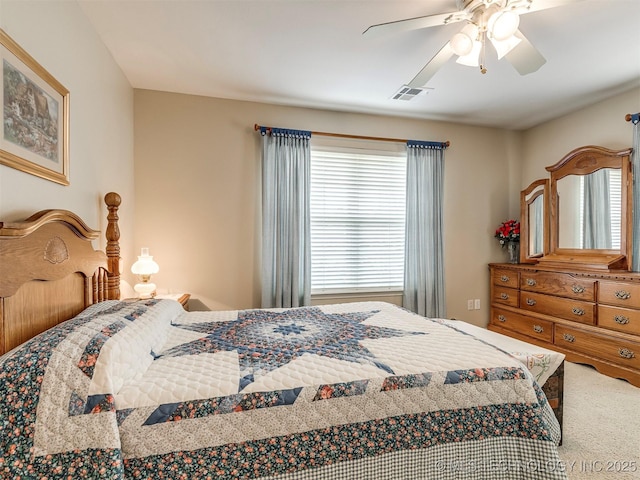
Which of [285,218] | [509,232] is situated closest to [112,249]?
[285,218]

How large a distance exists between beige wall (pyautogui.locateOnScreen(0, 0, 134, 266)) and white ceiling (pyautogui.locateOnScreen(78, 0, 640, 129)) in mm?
210

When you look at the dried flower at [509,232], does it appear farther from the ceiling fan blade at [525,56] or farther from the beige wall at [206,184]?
the ceiling fan blade at [525,56]

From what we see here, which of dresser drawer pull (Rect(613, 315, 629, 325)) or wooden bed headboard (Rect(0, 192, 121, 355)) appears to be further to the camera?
dresser drawer pull (Rect(613, 315, 629, 325))

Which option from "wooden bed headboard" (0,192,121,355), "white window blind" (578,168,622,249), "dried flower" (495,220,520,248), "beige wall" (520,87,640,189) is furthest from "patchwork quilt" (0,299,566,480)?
"beige wall" (520,87,640,189)

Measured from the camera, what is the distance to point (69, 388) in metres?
1.00

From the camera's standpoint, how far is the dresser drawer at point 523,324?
3.25 m

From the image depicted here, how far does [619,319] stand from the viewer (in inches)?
105

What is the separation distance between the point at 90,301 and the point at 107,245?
463 mm

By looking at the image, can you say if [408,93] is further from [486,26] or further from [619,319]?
[619,319]

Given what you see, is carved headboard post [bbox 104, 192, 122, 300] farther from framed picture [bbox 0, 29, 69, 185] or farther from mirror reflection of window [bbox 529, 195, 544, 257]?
mirror reflection of window [bbox 529, 195, 544, 257]

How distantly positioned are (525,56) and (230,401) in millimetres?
2365

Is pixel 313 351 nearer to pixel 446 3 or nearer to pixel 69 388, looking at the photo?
pixel 69 388

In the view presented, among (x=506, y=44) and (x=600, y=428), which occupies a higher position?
(x=506, y=44)

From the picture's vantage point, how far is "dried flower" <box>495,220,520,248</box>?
3.87m
